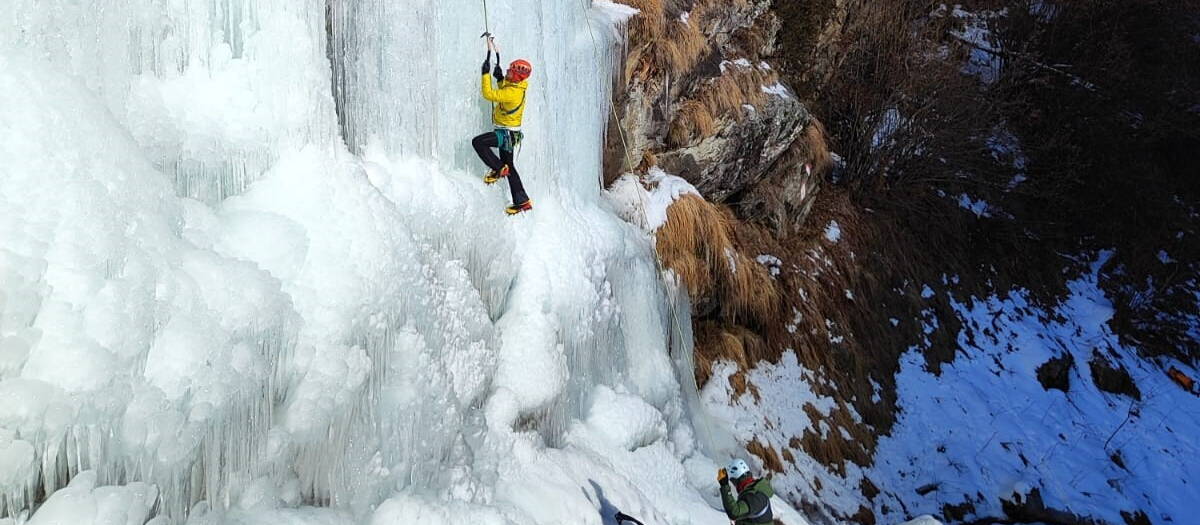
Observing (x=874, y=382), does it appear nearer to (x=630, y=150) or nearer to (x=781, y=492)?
(x=781, y=492)

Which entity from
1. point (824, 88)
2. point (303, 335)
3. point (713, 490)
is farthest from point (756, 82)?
point (303, 335)

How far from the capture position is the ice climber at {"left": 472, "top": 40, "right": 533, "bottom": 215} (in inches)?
157

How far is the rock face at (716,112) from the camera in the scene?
6430mm

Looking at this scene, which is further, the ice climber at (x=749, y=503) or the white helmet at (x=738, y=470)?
the white helmet at (x=738, y=470)

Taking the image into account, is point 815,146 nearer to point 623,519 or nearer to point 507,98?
point 507,98

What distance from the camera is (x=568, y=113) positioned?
519 centimetres

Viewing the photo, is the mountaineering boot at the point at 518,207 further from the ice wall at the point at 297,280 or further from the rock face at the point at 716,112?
the rock face at the point at 716,112

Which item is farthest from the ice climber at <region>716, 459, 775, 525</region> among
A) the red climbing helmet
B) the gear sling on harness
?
the red climbing helmet

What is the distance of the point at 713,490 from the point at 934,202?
294 inches

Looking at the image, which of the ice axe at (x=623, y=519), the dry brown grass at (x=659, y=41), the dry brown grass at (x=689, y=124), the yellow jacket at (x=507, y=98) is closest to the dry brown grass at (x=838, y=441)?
the dry brown grass at (x=689, y=124)

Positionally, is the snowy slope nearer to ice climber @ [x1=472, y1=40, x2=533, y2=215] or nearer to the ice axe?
the ice axe

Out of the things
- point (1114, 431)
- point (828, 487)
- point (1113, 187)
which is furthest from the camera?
point (1113, 187)

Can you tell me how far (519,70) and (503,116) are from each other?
0.29m

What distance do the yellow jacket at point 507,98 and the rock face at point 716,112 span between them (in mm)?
2022
